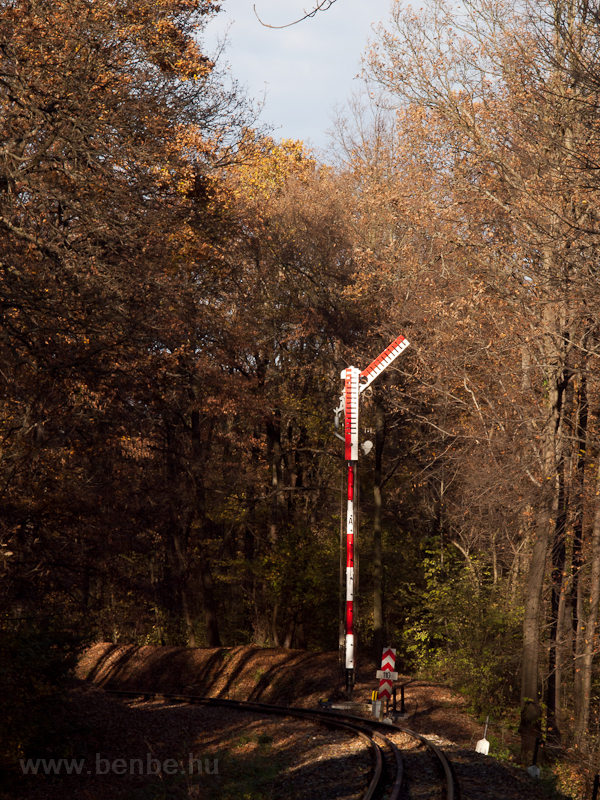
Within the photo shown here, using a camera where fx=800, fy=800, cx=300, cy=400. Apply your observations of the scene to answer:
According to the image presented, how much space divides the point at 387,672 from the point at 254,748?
3.39 m

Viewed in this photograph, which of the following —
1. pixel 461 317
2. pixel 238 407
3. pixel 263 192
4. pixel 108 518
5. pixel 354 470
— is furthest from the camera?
pixel 263 192

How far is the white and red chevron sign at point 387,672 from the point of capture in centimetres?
1580

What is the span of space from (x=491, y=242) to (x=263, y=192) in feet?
39.8

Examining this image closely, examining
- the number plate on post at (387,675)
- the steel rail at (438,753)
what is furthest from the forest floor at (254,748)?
the number plate on post at (387,675)

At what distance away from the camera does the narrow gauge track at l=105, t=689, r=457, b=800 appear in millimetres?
9250

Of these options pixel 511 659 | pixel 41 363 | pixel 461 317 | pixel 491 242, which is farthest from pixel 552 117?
pixel 511 659

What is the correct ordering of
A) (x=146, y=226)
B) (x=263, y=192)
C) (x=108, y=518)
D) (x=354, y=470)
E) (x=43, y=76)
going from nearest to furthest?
(x=43, y=76) → (x=146, y=226) → (x=108, y=518) → (x=354, y=470) → (x=263, y=192)

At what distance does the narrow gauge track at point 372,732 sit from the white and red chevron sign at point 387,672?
2.58 ft

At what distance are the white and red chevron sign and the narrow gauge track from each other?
785 mm

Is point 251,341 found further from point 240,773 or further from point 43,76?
point 240,773

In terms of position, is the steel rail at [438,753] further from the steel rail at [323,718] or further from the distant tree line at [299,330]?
the distant tree line at [299,330]

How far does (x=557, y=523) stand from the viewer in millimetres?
17484

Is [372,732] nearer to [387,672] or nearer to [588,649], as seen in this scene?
[387,672]

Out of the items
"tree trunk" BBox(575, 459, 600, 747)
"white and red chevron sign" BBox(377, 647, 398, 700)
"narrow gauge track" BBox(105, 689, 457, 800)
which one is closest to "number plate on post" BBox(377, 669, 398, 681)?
"white and red chevron sign" BBox(377, 647, 398, 700)
